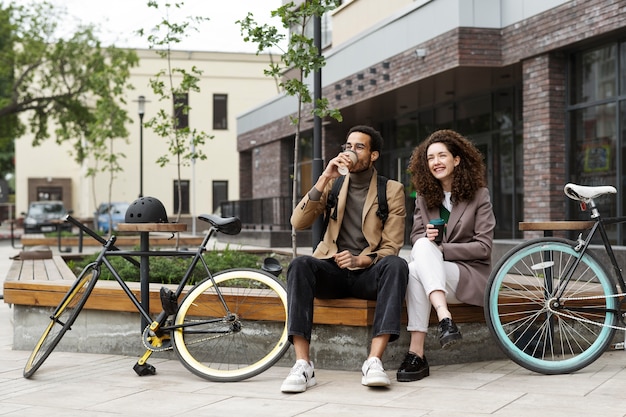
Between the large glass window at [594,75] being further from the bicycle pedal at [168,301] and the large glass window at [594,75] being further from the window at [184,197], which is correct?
the window at [184,197]

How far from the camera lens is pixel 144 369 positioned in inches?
225

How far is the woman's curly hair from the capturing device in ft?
18.7

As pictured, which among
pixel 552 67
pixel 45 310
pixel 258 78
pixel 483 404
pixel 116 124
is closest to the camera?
pixel 483 404

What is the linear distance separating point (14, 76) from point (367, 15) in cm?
1933

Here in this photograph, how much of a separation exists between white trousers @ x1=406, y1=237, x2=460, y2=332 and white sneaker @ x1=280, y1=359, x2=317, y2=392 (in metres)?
0.67

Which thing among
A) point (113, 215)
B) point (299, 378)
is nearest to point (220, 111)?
point (113, 215)

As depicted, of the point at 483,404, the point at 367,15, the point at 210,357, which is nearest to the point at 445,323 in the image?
the point at 483,404

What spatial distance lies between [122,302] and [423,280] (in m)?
2.36

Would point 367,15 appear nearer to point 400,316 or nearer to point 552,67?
point 552,67

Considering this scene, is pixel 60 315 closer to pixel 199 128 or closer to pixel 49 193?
pixel 199 128

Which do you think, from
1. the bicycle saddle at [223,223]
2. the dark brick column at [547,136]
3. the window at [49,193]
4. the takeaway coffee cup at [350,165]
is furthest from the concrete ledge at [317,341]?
the window at [49,193]

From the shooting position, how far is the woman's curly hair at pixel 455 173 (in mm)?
5715

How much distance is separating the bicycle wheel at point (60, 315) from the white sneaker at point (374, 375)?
200 cm

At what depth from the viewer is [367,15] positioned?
19703 mm
